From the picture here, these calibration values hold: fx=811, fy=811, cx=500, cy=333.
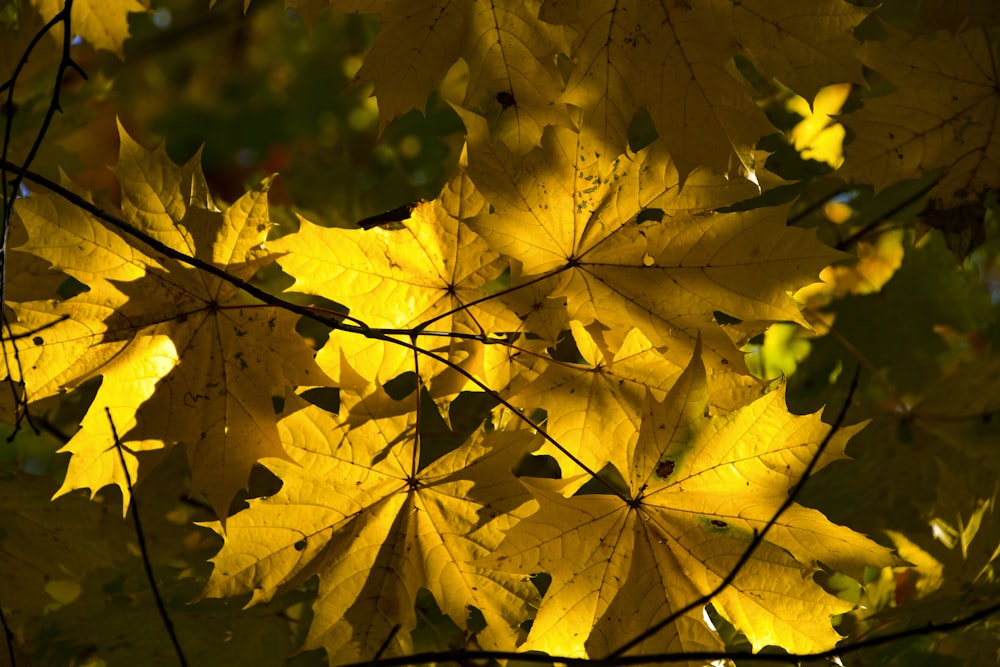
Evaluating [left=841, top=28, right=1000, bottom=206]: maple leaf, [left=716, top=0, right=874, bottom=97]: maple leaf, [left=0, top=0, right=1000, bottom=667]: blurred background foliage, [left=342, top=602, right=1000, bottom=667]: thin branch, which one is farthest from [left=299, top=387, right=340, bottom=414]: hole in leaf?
[left=841, top=28, right=1000, bottom=206]: maple leaf

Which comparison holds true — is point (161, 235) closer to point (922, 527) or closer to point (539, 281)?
point (539, 281)

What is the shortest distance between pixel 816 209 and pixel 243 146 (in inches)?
124

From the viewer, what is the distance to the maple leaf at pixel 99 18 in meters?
2.30

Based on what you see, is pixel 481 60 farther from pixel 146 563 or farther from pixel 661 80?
pixel 146 563

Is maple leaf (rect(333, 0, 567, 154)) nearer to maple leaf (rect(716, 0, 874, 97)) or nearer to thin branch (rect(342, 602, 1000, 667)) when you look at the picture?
maple leaf (rect(716, 0, 874, 97))

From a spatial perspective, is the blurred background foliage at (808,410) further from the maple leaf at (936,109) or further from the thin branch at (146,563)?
the thin branch at (146,563)

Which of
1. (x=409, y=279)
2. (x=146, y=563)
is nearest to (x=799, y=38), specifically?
(x=409, y=279)

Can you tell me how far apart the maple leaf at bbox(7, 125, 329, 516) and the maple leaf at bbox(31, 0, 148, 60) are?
92 cm

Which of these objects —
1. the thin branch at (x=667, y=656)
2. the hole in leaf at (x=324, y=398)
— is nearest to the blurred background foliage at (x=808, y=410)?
the hole in leaf at (x=324, y=398)

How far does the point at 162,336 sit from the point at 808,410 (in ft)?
5.11

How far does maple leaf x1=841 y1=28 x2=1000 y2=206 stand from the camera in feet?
5.98

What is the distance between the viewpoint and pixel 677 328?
4.90 feet

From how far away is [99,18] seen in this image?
91.0 inches

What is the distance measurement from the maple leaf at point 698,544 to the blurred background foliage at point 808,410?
12.9 inches
